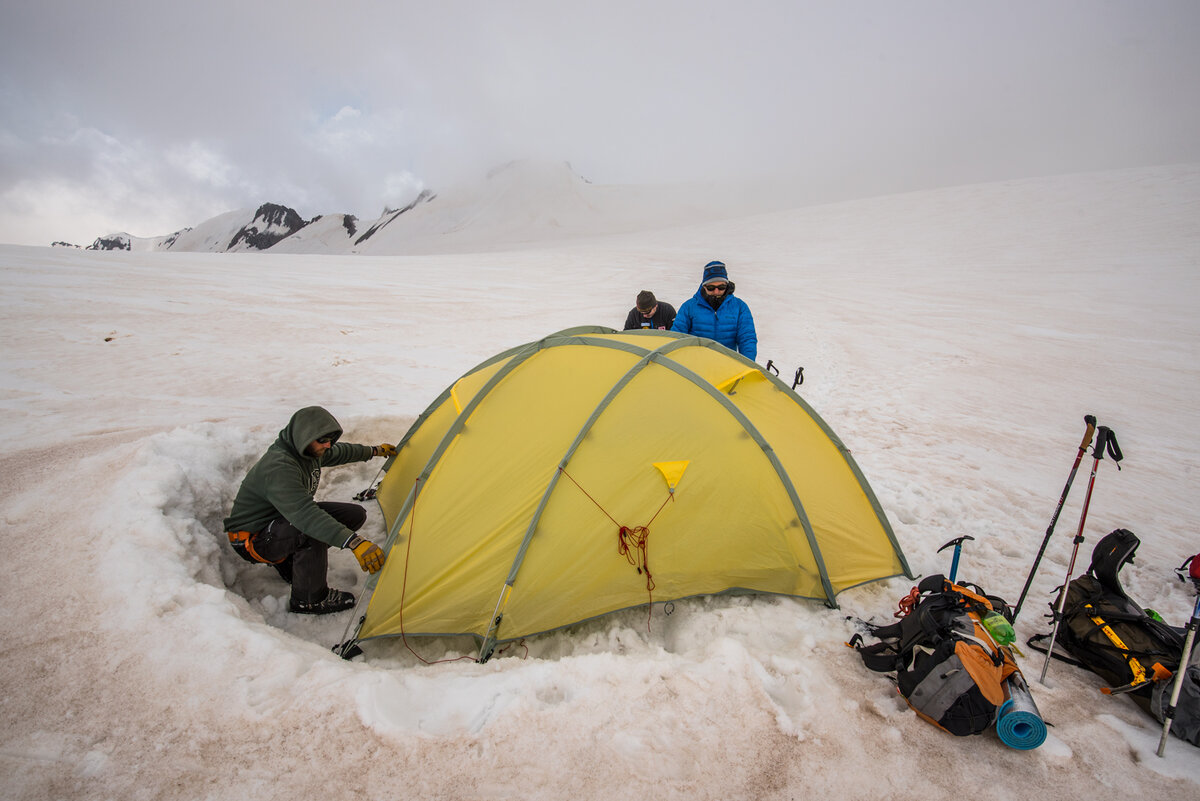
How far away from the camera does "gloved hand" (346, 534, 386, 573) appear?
11.6 ft

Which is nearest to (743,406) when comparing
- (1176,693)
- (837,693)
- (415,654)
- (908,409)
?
(837,693)

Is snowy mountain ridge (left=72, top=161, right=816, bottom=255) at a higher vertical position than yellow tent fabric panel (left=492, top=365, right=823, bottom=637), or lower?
higher

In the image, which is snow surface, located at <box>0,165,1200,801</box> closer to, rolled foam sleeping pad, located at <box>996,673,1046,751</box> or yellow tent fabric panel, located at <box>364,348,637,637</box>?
rolled foam sleeping pad, located at <box>996,673,1046,751</box>

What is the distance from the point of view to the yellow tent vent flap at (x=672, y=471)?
11.9ft

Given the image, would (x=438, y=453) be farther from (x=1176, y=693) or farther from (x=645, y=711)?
(x=1176, y=693)

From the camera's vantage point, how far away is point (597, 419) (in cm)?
379

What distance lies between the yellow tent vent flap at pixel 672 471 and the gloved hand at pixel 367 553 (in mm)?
2176

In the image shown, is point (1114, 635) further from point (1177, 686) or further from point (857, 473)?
point (857, 473)

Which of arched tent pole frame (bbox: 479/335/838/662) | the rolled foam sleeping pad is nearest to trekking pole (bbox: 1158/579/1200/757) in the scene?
the rolled foam sleeping pad

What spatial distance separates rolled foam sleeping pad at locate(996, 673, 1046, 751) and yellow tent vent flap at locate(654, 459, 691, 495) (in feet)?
6.94

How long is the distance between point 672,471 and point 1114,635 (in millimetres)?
2935

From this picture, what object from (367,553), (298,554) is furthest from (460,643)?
(298,554)

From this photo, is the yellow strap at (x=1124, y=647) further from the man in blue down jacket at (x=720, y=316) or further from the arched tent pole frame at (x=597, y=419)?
the man in blue down jacket at (x=720, y=316)

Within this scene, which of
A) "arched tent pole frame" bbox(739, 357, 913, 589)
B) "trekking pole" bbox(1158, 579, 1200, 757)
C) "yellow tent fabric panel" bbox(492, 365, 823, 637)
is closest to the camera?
"trekking pole" bbox(1158, 579, 1200, 757)
